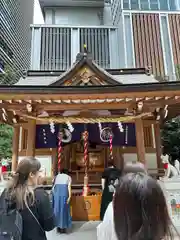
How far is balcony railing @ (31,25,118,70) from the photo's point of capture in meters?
39.4

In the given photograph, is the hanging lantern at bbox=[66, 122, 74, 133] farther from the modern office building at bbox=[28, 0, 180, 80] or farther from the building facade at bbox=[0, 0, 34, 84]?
the modern office building at bbox=[28, 0, 180, 80]

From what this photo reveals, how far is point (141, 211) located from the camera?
1176 mm

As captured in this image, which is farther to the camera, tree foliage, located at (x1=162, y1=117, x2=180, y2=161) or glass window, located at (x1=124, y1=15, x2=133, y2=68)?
glass window, located at (x1=124, y1=15, x2=133, y2=68)

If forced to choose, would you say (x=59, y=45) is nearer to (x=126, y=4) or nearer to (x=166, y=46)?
(x=126, y=4)

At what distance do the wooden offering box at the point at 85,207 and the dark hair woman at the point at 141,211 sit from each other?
4922 millimetres

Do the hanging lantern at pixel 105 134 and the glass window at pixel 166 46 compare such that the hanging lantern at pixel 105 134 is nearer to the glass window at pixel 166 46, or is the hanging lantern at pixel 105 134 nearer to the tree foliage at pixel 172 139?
the tree foliage at pixel 172 139

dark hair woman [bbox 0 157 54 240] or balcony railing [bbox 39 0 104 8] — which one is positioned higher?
balcony railing [bbox 39 0 104 8]

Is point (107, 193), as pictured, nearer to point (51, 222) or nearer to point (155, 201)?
point (51, 222)

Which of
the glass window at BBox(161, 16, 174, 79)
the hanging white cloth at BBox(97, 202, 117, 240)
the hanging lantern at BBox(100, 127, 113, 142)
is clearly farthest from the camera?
the glass window at BBox(161, 16, 174, 79)

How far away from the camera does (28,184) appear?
73.8 inches

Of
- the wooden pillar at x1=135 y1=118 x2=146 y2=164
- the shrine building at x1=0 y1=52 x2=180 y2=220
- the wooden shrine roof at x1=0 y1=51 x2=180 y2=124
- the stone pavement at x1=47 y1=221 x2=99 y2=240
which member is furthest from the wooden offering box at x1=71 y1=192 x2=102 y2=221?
the wooden shrine roof at x1=0 y1=51 x2=180 y2=124

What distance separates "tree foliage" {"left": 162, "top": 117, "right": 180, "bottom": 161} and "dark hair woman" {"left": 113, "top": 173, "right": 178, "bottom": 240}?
13588mm

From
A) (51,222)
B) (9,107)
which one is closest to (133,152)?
(9,107)

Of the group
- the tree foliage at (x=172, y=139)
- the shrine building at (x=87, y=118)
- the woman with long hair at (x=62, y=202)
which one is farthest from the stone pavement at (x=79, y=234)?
the tree foliage at (x=172, y=139)
